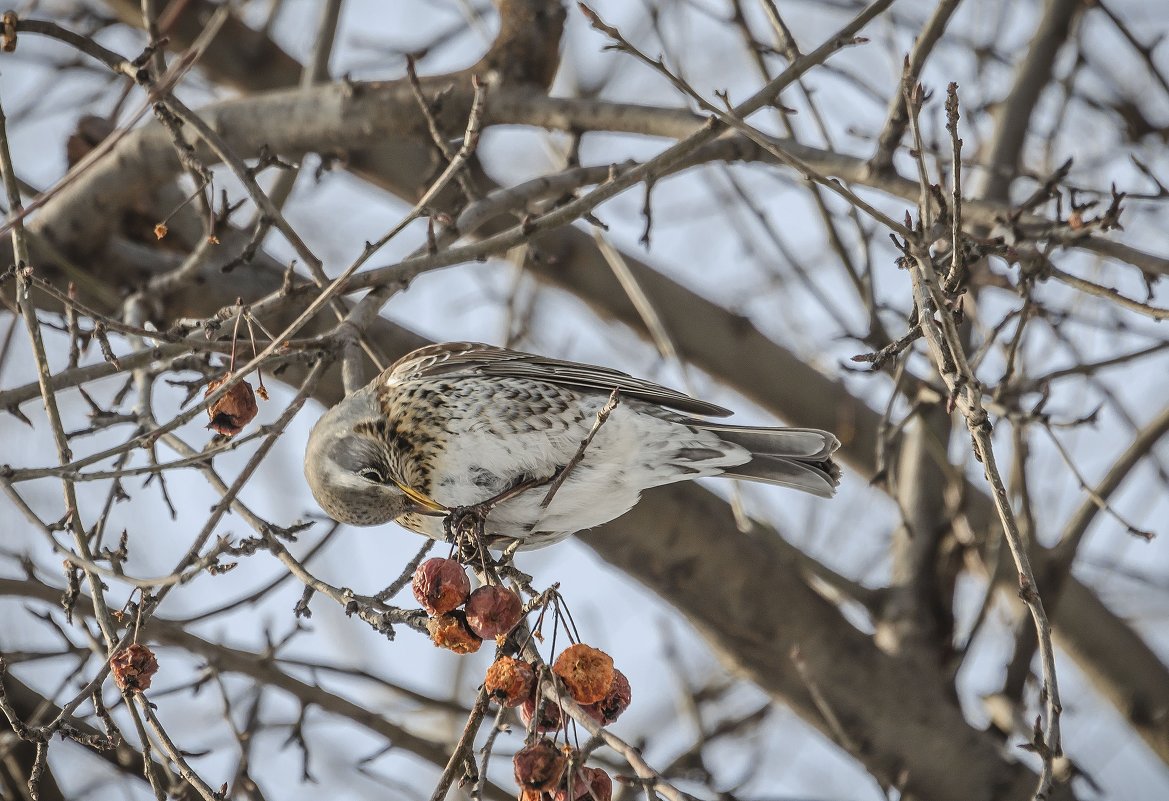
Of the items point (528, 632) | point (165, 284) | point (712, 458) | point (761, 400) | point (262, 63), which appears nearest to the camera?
point (528, 632)

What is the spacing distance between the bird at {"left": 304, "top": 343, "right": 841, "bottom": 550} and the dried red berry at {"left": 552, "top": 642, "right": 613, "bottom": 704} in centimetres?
88

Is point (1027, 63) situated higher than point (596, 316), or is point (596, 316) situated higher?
point (1027, 63)

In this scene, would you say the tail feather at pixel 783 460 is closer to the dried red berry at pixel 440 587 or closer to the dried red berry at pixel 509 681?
the dried red berry at pixel 440 587

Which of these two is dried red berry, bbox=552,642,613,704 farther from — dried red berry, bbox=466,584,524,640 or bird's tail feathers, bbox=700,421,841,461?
bird's tail feathers, bbox=700,421,841,461

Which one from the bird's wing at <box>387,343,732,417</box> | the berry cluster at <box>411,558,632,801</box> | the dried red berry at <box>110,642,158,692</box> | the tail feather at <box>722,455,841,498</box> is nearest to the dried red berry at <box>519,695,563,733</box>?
the berry cluster at <box>411,558,632,801</box>

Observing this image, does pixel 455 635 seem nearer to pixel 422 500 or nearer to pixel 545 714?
pixel 545 714

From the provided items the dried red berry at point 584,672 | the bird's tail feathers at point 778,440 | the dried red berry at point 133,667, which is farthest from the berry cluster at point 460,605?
the bird's tail feathers at point 778,440

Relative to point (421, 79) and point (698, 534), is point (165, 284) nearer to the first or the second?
point (421, 79)

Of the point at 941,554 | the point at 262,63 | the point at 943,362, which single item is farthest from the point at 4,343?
the point at 941,554

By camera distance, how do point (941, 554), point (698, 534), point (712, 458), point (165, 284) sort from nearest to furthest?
point (712, 458)
point (165, 284)
point (698, 534)
point (941, 554)

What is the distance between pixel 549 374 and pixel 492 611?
1.23 m

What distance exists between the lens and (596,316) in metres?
5.51

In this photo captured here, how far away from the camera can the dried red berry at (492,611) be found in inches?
93.0

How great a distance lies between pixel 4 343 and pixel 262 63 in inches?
92.4
